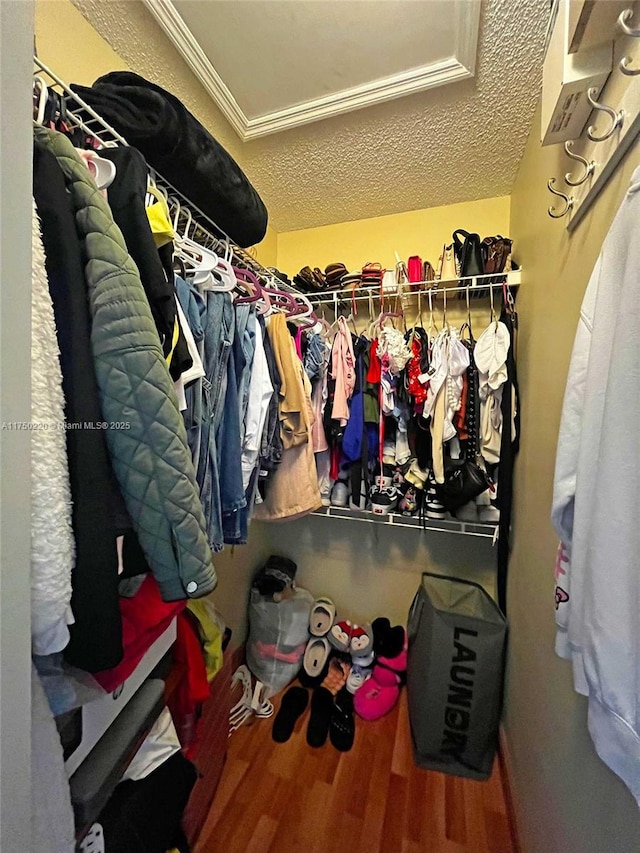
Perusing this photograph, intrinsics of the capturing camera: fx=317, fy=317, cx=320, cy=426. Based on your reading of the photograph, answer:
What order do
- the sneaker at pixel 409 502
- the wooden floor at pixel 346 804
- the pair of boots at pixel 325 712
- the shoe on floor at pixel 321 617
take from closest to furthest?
1. the wooden floor at pixel 346 804
2. the pair of boots at pixel 325 712
3. the sneaker at pixel 409 502
4. the shoe on floor at pixel 321 617

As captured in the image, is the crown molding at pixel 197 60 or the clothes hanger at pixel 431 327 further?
the clothes hanger at pixel 431 327

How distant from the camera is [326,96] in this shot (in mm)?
1101

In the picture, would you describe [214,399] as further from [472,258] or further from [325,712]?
[325,712]

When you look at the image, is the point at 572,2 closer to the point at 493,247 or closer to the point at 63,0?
the point at 493,247

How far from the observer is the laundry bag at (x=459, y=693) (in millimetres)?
1196

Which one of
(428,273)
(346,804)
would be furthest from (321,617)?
(428,273)

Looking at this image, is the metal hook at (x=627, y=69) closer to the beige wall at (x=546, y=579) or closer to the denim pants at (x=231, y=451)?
the beige wall at (x=546, y=579)

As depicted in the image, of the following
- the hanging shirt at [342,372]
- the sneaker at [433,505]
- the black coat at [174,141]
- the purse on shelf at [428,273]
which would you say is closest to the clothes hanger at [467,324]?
the purse on shelf at [428,273]

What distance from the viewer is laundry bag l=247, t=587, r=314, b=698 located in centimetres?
154

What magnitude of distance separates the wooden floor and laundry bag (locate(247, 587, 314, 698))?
241mm

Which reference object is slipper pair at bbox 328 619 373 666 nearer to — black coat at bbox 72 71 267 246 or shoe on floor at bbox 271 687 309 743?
shoe on floor at bbox 271 687 309 743

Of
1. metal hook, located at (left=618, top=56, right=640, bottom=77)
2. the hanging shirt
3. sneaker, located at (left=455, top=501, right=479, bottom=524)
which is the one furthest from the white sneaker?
metal hook, located at (left=618, top=56, right=640, bottom=77)

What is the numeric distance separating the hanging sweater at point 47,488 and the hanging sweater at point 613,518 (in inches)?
24.4

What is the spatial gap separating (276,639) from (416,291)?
5.95ft
